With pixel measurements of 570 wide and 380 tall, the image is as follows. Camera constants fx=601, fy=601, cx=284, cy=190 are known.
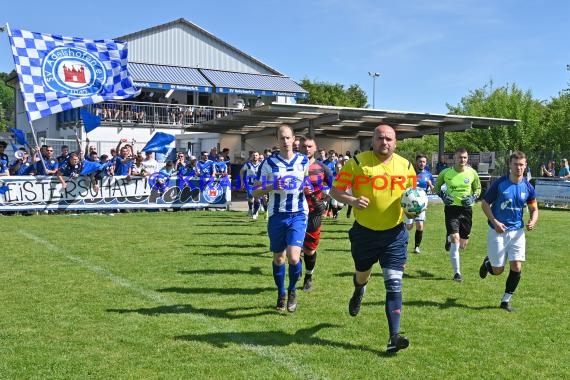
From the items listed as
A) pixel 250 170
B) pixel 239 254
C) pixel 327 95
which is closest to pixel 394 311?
pixel 239 254

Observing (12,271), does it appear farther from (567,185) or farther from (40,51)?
(567,185)

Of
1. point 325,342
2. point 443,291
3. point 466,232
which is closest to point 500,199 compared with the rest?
point 443,291

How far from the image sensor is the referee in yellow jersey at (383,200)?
5246 mm

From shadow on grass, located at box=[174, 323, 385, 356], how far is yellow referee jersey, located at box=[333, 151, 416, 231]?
1110 millimetres

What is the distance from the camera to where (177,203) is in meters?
19.3

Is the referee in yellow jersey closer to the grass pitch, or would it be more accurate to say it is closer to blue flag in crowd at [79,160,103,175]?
the grass pitch

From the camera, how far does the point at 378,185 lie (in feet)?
17.3

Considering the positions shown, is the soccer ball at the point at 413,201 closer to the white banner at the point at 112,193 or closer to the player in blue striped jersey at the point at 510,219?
the player in blue striped jersey at the point at 510,219

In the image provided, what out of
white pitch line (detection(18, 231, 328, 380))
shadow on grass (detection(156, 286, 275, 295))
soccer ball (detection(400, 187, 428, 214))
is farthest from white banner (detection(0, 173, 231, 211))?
soccer ball (detection(400, 187, 428, 214))

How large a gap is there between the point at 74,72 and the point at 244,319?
12952 mm

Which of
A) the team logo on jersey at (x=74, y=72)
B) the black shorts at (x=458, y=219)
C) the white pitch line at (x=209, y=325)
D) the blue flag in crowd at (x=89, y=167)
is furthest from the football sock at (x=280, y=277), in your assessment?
the blue flag in crowd at (x=89, y=167)

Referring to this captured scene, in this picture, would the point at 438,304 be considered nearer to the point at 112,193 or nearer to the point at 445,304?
the point at 445,304

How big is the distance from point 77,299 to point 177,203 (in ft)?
40.5

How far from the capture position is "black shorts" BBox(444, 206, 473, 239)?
893cm
